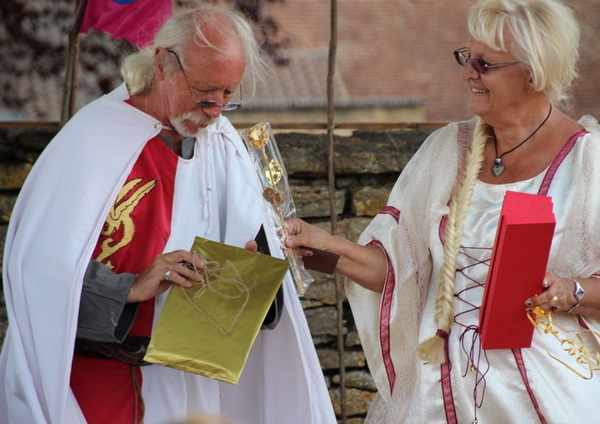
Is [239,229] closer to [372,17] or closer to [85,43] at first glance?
[85,43]

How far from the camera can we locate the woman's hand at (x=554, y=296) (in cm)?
299

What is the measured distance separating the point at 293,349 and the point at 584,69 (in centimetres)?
820

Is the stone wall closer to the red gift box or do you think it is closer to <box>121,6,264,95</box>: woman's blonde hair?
<box>121,6,264,95</box>: woman's blonde hair

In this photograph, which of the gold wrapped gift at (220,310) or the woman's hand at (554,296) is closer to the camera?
the woman's hand at (554,296)

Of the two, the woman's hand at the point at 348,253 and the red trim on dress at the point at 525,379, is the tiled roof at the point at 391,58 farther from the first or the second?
the red trim on dress at the point at 525,379

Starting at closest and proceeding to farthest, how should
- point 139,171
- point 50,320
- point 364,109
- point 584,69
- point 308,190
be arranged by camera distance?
point 50,320 < point 139,171 < point 308,190 < point 364,109 < point 584,69

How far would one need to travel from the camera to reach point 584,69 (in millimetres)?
11055

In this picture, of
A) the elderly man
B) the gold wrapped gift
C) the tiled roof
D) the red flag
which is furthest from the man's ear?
the tiled roof

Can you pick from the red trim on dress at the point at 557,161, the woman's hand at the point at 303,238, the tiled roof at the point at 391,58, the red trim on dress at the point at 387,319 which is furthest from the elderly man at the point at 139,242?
the tiled roof at the point at 391,58

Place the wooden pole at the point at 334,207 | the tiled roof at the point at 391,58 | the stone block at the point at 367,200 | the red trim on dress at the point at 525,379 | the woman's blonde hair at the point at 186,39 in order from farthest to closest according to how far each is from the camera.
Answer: the tiled roof at the point at 391,58, the stone block at the point at 367,200, the wooden pole at the point at 334,207, the woman's blonde hair at the point at 186,39, the red trim on dress at the point at 525,379

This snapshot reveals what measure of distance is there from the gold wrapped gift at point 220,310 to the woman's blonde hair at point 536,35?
930 millimetres

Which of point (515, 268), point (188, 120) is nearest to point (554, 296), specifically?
point (515, 268)

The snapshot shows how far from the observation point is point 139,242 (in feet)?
11.0

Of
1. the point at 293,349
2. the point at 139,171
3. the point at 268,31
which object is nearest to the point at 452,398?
the point at 293,349
